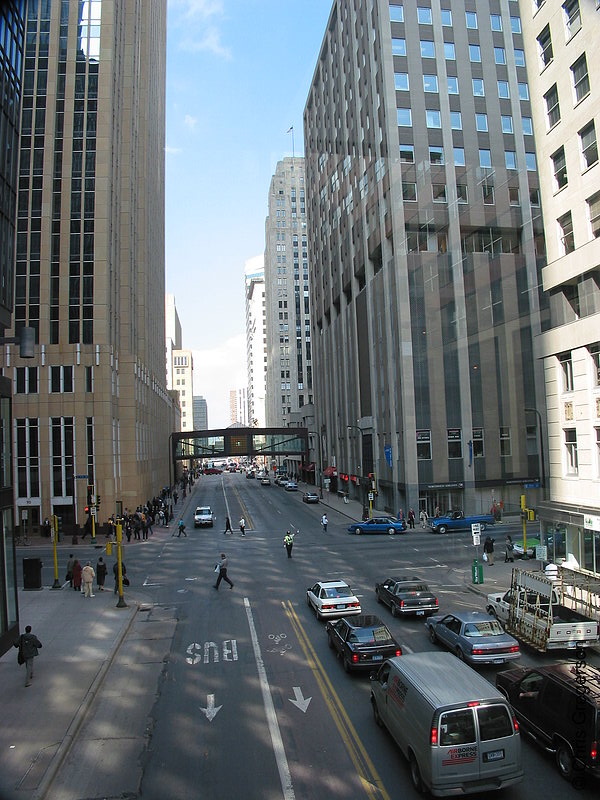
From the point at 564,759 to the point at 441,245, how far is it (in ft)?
150

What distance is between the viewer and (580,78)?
971 inches

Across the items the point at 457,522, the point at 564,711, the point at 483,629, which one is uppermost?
the point at 564,711

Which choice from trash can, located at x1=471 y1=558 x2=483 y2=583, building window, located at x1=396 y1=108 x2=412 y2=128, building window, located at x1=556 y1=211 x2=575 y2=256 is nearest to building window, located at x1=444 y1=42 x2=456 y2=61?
building window, located at x1=396 y1=108 x2=412 y2=128

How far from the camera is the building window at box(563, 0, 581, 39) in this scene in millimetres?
24469

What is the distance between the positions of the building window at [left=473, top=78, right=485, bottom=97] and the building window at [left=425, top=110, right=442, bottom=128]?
4431mm

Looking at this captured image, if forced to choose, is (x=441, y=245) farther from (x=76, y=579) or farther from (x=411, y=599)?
(x=76, y=579)

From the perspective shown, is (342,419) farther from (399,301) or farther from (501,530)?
(501,530)

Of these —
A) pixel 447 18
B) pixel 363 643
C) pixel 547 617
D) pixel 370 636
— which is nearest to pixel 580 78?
pixel 547 617

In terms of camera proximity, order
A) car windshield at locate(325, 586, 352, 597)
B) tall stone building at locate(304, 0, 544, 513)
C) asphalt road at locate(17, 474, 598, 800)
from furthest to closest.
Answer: tall stone building at locate(304, 0, 544, 513) < car windshield at locate(325, 586, 352, 597) < asphalt road at locate(17, 474, 598, 800)

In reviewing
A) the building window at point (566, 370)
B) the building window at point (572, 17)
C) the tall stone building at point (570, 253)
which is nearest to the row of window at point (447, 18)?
the tall stone building at point (570, 253)

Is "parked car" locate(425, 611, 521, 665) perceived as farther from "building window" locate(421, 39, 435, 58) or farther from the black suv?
"building window" locate(421, 39, 435, 58)

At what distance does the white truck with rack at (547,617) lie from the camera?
53.0ft

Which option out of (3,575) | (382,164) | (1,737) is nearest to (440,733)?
(1,737)

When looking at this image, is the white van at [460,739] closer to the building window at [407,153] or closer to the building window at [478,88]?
the building window at [407,153]
